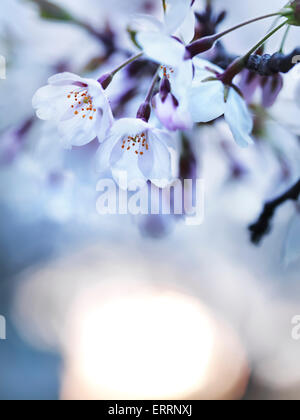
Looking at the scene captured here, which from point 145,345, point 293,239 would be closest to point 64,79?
point 293,239

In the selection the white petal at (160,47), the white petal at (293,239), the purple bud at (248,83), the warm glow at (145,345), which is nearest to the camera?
the white petal at (160,47)

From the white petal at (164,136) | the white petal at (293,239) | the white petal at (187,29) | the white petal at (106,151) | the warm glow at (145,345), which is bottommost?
the warm glow at (145,345)

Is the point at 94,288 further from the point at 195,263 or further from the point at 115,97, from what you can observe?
the point at 115,97

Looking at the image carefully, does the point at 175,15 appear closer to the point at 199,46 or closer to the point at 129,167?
the point at 199,46

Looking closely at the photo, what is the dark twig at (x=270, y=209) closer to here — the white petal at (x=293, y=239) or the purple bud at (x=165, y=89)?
the white petal at (x=293, y=239)

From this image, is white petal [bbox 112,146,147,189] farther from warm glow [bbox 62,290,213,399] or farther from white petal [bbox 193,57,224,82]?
warm glow [bbox 62,290,213,399]

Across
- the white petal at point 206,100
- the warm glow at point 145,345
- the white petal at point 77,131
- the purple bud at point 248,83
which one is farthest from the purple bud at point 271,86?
the warm glow at point 145,345

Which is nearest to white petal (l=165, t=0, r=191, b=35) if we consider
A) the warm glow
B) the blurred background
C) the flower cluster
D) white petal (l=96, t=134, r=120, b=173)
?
the flower cluster
